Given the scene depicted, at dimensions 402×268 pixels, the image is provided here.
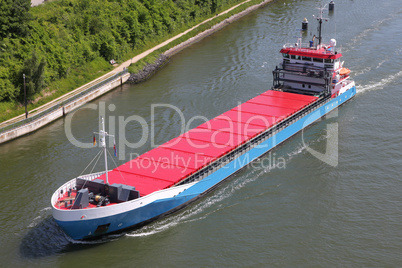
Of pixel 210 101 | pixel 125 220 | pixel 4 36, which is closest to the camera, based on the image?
pixel 125 220

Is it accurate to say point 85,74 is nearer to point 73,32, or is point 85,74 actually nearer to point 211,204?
point 73,32

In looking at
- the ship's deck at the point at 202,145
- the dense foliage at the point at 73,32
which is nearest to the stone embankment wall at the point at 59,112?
the dense foliage at the point at 73,32

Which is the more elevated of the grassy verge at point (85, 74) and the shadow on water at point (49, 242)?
the grassy verge at point (85, 74)

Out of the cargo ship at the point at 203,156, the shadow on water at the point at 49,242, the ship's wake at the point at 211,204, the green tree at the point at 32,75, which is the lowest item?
the shadow on water at the point at 49,242

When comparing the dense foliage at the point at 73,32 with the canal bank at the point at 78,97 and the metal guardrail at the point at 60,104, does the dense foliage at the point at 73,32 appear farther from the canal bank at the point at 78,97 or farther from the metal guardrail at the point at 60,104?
the metal guardrail at the point at 60,104

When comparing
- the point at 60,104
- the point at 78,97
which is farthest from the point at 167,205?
the point at 78,97

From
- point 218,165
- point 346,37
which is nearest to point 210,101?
point 218,165

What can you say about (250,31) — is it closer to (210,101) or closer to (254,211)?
(210,101)
